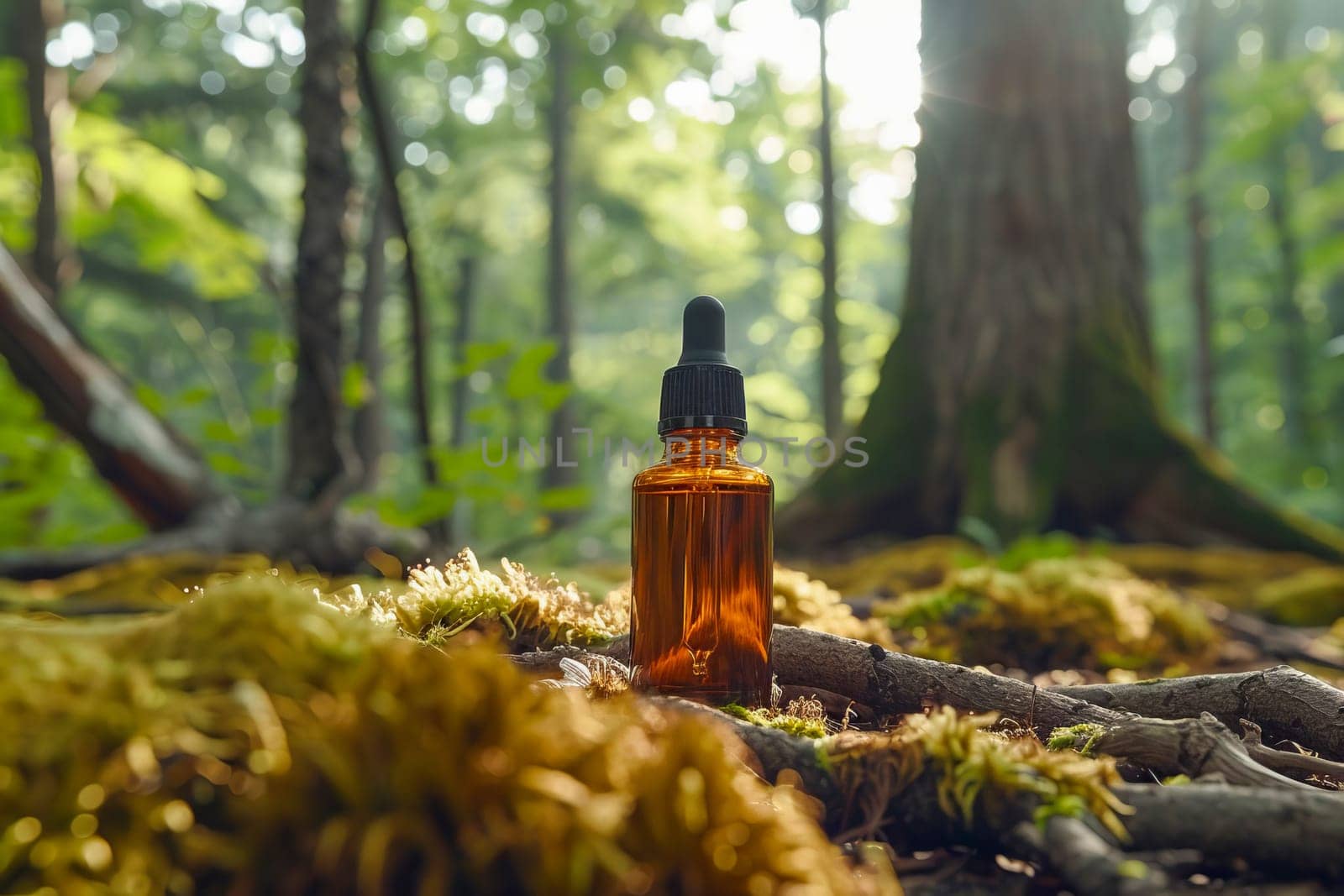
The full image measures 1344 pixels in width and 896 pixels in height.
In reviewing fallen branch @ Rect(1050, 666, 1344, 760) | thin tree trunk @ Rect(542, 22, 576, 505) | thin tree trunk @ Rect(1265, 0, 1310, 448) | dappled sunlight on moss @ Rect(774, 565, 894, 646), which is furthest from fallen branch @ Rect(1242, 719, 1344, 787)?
thin tree trunk @ Rect(1265, 0, 1310, 448)

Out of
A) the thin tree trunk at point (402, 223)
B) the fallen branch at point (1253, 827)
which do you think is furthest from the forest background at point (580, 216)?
the fallen branch at point (1253, 827)

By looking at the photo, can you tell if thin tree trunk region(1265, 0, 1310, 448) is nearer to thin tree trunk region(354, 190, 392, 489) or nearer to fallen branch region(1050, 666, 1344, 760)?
thin tree trunk region(354, 190, 392, 489)

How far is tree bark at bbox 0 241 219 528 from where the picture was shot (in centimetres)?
467

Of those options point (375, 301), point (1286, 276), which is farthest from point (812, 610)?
point (1286, 276)

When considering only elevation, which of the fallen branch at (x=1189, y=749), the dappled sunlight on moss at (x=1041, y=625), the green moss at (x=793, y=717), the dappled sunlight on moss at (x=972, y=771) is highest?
the dappled sunlight on moss at (x=972, y=771)

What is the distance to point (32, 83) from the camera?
21.1 ft

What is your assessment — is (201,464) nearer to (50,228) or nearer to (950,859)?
(50,228)

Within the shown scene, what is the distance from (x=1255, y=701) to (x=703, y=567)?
3.62 feet

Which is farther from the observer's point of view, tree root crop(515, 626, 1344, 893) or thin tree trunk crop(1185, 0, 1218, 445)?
thin tree trunk crop(1185, 0, 1218, 445)

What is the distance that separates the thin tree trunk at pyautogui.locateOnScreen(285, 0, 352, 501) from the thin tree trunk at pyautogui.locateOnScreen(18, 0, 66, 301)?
313cm

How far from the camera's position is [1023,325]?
19.0 feet

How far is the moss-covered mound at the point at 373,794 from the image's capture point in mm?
741

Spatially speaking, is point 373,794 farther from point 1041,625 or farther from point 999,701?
point 1041,625

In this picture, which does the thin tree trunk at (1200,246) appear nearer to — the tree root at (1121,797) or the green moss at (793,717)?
the tree root at (1121,797)
